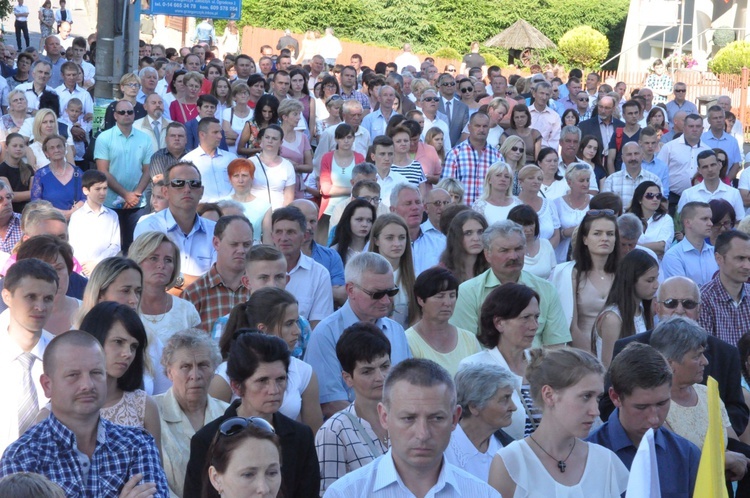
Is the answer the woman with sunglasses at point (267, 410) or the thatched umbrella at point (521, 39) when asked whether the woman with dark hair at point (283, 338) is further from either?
the thatched umbrella at point (521, 39)

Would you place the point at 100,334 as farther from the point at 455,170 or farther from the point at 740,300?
the point at 455,170

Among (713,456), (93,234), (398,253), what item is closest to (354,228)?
(398,253)

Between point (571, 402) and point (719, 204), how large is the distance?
6373 mm

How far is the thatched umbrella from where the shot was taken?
46031 millimetres

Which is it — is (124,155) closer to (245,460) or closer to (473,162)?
(473,162)

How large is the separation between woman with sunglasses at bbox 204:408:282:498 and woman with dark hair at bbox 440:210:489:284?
172 inches

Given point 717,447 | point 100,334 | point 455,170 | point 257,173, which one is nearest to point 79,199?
point 257,173

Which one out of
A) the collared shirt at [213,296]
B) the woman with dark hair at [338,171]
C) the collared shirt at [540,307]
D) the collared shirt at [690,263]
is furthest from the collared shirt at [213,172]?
the collared shirt at [690,263]

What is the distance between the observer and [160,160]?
11.7 metres

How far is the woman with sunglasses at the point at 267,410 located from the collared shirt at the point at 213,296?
2294 mm

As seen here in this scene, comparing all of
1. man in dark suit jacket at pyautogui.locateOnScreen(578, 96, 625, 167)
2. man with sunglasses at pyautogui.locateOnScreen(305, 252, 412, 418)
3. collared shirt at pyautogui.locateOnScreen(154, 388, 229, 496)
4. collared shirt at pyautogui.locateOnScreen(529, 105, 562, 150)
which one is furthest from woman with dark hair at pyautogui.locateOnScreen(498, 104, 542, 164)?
collared shirt at pyautogui.locateOnScreen(154, 388, 229, 496)

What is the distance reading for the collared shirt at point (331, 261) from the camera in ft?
28.6

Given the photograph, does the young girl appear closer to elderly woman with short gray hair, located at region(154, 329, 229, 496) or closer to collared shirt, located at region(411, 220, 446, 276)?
collared shirt, located at region(411, 220, 446, 276)

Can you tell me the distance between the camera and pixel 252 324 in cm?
612
